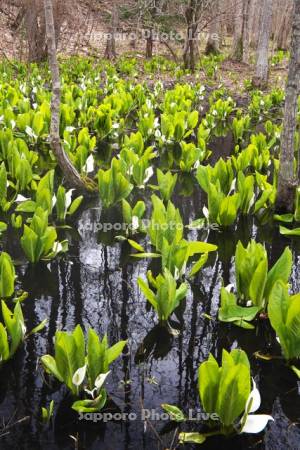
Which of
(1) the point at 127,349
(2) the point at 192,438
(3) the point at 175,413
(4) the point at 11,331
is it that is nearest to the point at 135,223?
(1) the point at 127,349

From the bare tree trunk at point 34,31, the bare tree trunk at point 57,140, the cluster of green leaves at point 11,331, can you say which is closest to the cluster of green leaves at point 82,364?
the cluster of green leaves at point 11,331

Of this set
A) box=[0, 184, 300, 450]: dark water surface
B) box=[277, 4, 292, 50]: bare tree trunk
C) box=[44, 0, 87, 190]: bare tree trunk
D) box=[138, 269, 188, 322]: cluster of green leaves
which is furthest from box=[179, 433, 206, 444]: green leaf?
box=[277, 4, 292, 50]: bare tree trunk

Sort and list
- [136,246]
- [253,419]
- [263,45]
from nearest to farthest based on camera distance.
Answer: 1. [253,419]
2. [136,246]
3. [263,45]

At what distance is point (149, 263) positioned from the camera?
358 centimetres

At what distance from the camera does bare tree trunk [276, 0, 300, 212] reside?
12.4ft

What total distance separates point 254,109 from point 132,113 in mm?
2134

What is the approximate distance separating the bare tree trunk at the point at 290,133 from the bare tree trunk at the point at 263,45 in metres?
7.51

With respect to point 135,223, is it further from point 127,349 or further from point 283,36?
point 283,36

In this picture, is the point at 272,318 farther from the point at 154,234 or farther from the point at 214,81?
the point at 214,81

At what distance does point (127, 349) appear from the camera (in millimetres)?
2596

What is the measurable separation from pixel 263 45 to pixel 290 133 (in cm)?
774

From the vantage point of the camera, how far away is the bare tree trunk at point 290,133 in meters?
3.79

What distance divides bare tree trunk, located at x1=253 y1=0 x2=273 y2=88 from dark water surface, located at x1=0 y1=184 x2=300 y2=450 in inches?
324

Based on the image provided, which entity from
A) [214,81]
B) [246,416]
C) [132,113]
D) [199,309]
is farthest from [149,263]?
[214,81]
